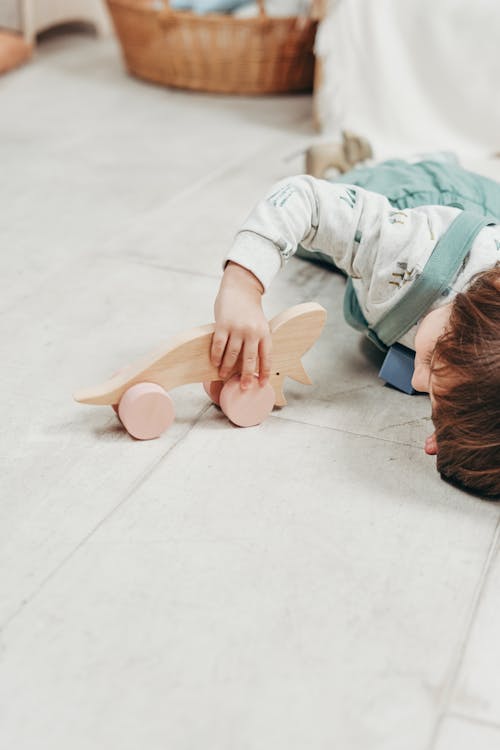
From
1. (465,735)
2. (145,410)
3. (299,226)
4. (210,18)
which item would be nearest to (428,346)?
(299,226)

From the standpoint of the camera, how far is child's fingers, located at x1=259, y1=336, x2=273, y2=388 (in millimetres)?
847

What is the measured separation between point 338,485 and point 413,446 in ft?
0.36

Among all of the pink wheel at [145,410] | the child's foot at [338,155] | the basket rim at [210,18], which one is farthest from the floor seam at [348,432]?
the basket rim at [210,18]

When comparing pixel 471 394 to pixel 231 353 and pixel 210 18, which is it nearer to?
pixel 231 353

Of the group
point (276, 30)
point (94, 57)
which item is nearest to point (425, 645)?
point (276, 30)

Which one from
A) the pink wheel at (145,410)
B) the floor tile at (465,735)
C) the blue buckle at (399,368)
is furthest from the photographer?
the blue buckle at (399,368)

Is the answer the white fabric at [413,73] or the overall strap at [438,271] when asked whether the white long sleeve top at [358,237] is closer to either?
the overall strap at [438,271]

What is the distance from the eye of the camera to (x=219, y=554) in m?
0.71

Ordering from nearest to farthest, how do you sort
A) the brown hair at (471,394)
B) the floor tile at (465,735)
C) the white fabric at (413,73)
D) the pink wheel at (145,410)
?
1. the floor tile at (465,735)
2. the brown hair at (471,394)
3. the pink wheel at (145,410)
4. the white fabric at (413,73)

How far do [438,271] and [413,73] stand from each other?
0.99 m

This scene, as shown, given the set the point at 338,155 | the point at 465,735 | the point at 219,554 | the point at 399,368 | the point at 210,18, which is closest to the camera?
the point at 465,735

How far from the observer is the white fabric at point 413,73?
167cm

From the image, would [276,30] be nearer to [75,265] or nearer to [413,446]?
[75,265]

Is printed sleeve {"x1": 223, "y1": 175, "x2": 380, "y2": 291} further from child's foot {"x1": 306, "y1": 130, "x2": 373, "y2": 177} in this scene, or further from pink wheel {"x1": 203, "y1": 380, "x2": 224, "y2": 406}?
child's foot {"x1": 306, "y1": 130, "x2": 373, "y2": 177}
